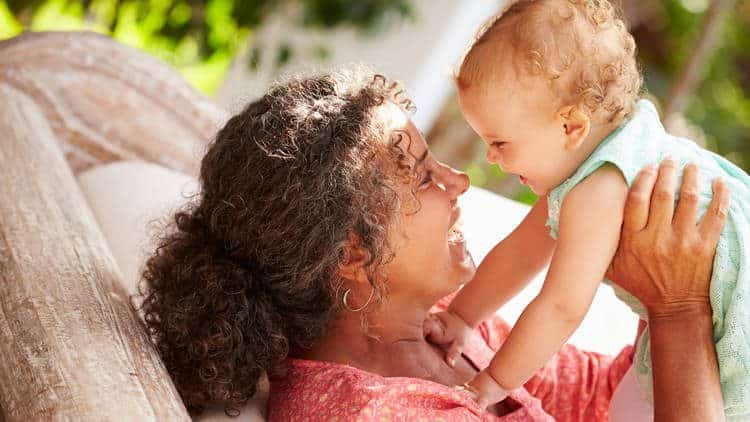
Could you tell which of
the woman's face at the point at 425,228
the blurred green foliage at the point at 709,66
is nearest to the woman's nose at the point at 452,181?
the woman's face at the point at 425,228

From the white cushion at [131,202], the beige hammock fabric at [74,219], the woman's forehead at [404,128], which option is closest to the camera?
the beige hammock fabric at [74,219]

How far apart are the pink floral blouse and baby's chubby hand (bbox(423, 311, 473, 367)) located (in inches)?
1.2

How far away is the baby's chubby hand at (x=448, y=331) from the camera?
6.45ft

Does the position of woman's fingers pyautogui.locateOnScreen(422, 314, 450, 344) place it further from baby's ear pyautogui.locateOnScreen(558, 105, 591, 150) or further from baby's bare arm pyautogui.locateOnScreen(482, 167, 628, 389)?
baby's ear pyautogui.locateOnScreen(558, 105, 591, 150)

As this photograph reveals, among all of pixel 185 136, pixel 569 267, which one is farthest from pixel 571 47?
pixel 185 136

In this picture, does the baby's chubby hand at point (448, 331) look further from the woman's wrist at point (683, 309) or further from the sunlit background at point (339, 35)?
the sunlit background at point (339, 35)

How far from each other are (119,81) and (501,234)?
1281mm

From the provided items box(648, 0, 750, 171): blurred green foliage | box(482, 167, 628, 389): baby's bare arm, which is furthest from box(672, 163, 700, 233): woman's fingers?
box(648, 0, 750, 171): blurred green foliage

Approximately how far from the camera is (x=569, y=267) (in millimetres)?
1558

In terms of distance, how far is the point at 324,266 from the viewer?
1.72 meters

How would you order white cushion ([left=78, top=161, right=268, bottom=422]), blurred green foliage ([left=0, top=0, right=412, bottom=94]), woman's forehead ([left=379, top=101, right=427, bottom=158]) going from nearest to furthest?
woman's forehead ([left=379, top=101, right=427, bottom=158]) < white cushion ([left=78, top=161, right=268, bottom=422]) < blurred green foliage ([left=0, top=0, right=412, bottom=94])

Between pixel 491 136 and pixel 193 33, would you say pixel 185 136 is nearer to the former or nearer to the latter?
pixel 193 33

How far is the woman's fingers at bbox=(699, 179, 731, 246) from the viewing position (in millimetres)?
1615

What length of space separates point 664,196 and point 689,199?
0.06 metres
